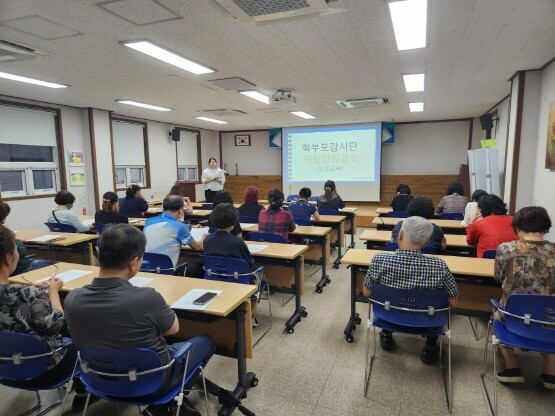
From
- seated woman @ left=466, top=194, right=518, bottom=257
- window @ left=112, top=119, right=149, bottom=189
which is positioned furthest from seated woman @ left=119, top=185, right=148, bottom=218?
seated woman @ left=466, top=194, right=518, bottom=257

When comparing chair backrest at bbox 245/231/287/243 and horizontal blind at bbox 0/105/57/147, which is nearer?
chair backrest at bbox 245/231/287/243

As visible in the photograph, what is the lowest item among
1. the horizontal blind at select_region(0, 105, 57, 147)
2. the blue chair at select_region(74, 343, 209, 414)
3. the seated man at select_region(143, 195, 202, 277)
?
the blue chair at select_region(74, 343, 209, 414)

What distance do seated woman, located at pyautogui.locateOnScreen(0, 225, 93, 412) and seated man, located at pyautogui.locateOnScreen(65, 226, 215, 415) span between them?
31 cm

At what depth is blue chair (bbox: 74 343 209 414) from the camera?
1401mm

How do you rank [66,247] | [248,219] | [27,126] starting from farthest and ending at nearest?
[27,126] → [248,219] → [66,247]

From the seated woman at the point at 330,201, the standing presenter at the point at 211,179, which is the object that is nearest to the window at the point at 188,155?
the standing presenter at the point at 211,179

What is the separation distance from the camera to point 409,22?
286 cm

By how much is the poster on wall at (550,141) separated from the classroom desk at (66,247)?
17.4 feet

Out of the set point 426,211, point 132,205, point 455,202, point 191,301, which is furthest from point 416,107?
point 191,301

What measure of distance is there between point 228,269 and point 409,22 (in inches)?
102

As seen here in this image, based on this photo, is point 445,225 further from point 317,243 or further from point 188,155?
point 188,155

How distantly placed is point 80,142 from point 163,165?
7.83ft

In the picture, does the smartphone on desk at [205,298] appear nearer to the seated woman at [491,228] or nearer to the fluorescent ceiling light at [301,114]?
the seated woman at [491,228]

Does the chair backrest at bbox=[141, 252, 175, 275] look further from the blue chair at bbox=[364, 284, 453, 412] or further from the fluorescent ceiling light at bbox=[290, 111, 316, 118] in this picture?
the fluorescent ceiling light at bbox=[290, 111, 316, 118]
